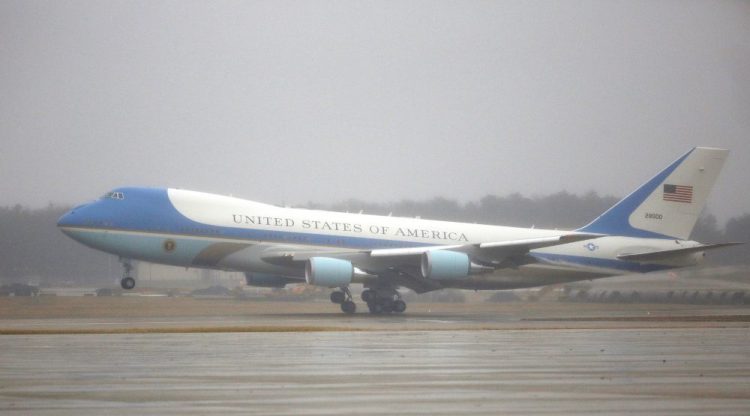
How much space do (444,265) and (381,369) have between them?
2391cm

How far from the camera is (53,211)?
239 feet

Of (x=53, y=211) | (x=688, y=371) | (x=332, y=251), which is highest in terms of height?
(x=53, y=211)

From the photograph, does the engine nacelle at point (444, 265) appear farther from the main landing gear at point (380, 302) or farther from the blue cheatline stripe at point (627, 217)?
the blue cheatline stripe at point (627, 217)

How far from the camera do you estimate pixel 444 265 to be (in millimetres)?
41406

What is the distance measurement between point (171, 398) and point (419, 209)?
181 feet

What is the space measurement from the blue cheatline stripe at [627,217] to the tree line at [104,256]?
9281 mm

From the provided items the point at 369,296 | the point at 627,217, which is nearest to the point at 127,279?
the point at 369,296

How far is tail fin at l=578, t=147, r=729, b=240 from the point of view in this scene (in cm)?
4781

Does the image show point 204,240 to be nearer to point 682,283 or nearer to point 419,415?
point 682,283

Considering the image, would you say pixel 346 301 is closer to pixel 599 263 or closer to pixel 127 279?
pixel 127 279

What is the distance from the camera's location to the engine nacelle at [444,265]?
4134 cm

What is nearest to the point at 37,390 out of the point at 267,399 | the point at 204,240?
the point at 267,399

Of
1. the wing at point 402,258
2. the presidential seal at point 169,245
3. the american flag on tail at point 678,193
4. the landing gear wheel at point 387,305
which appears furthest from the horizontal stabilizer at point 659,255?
the presidential seal at point 169,245

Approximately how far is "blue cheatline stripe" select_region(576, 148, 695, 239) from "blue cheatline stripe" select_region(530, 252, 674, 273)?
1271 mm
